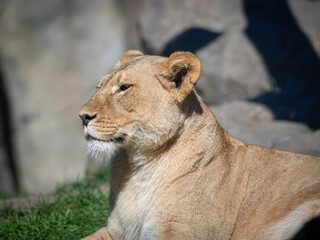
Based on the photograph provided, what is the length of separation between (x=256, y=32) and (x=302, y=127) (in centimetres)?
253

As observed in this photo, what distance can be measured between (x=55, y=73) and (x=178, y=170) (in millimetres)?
9092

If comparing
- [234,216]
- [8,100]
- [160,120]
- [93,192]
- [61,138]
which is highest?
[160,120]

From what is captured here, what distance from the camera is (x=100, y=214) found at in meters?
6.03

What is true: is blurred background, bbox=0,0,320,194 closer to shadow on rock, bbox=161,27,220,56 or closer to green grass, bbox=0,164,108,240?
shadow on rock, bbox=161,27,220,56

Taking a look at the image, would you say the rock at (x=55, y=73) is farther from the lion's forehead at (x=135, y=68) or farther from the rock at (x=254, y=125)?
the lion's forehead at (x=135, y=68)

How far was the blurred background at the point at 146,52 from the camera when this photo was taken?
8.55m

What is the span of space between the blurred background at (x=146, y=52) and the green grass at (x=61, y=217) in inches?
44.8

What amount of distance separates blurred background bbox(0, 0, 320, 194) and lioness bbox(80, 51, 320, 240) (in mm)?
1156

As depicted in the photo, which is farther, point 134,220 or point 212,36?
point 212,36

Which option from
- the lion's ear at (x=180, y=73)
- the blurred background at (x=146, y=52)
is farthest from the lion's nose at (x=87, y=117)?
the blurred background at (x=146, y=52)

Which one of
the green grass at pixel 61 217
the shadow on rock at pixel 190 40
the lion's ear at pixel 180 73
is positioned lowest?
the shadow on rock at pixel 190 40

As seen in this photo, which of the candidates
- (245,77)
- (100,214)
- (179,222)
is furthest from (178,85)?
(245,77)

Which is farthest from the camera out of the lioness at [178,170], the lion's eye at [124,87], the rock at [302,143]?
the rock at [302,143]

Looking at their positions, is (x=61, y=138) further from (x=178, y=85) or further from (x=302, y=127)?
(x=178, y=85)
